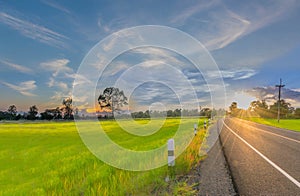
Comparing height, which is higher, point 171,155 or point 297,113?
point 297,113

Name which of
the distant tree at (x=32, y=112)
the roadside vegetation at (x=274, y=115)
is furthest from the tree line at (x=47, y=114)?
the roadside vegetation at (x=274, y=115)

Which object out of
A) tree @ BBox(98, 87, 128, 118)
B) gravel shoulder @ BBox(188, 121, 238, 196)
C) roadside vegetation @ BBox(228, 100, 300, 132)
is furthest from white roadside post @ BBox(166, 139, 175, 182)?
roadside vegetation @ BBox(228, 100, 300, 132)

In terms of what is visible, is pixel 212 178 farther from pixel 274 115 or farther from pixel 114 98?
pixel 274 115

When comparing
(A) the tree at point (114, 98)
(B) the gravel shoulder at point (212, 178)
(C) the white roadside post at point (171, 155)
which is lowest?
(B) the gravel shoulder at point (212, 178)

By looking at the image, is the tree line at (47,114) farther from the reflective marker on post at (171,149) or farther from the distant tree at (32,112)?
the reflective marker on post at (171,149)

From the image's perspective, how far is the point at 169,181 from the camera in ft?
22.3

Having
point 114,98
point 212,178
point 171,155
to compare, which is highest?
point 114,98

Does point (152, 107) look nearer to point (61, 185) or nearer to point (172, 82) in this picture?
point (172, 82)

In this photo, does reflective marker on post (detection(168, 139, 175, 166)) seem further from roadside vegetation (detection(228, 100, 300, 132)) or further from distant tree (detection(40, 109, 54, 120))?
distant tree (detection(40, 109, 54, 120))

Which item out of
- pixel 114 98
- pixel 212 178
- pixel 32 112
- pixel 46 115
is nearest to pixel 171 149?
pixel 212 178

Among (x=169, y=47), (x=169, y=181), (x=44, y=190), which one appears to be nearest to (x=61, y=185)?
(x=44, y=190)

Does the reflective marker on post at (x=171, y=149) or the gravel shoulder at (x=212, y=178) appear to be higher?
the reflective marker on post at (x=171, y=149)

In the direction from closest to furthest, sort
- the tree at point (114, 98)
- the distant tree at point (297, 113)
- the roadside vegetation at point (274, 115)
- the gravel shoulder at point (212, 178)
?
1. the gravel shoulder at point (212, 178)
2. the tree at point (114, 98)
3. the roadside vegetation at point (274, 115)
4. the distant tree at point (297, 113)

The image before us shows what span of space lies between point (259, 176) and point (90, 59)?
588cm
